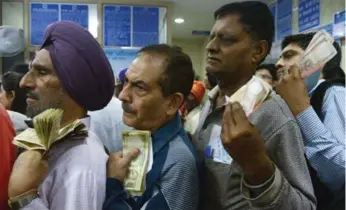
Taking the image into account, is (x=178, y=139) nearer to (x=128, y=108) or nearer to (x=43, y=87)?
(x=128, y=108)

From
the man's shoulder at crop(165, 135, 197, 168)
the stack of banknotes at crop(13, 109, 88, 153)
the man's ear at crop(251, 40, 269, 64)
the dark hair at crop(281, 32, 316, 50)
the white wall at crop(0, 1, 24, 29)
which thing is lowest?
the man's shoulder at crop(165, 135, 197, 168)

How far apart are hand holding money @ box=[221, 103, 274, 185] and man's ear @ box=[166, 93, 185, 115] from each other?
423 mm

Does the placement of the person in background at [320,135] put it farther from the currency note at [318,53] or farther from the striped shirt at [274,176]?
the striped shirt at [274,176]

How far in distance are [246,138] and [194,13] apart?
5778 mm

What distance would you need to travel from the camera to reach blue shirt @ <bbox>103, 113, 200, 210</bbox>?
106 cm

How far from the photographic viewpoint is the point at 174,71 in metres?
1.30

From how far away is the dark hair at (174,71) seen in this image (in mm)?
1283

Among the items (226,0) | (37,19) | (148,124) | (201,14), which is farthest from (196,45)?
(148,124)

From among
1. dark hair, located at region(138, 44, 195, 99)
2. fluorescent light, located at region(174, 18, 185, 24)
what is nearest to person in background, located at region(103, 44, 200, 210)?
dark hair, located at region(138, 44, 195, 99)

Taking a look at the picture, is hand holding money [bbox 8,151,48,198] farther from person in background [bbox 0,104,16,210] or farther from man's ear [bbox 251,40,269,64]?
man's ear [bbox 251,40,269,64]

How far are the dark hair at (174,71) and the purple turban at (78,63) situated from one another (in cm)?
18

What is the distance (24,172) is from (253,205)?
1.79 feet

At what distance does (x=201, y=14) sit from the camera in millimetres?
6465

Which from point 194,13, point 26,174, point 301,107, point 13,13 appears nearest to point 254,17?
point 301,107
